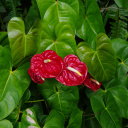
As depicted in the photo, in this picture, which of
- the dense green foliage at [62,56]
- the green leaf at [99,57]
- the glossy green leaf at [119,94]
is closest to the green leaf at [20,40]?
the dense green foliage at [62,56]

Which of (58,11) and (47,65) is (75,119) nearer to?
(47,65)

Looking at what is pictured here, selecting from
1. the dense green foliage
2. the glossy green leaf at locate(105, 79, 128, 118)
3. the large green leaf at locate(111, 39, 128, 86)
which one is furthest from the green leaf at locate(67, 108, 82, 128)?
the large green leaf at locate(111, 39, 128, 86)

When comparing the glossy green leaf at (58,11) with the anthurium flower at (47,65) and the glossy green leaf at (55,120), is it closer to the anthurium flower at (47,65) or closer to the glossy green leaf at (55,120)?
the anthurium flower at (47,65)

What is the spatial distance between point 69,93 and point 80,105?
12.1 inches

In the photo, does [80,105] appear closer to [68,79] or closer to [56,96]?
[56,96]

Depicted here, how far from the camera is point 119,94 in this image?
103cm

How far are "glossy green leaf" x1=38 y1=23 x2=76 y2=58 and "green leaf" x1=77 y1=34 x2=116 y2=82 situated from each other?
61mm

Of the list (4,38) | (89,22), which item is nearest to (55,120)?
(4,38)

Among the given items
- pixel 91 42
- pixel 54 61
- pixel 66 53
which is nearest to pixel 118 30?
pixel 91 42

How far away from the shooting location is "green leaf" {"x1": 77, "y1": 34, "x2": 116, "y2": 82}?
36.4 inches

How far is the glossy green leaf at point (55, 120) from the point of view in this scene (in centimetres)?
85

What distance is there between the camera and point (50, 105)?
969 mm

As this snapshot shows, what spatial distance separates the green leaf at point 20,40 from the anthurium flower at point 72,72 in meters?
0.19

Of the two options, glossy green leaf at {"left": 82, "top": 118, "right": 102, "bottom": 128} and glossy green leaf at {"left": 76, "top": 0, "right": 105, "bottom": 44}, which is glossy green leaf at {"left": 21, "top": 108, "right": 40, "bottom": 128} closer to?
glossy green leaf at {"left": 82, "top": 118, "right": 102, "bottom": 128}
